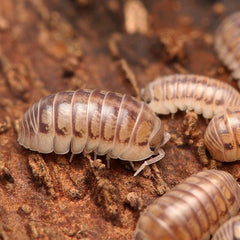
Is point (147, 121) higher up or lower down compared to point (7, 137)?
higher up

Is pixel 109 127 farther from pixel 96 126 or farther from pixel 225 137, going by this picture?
pixel 225 137

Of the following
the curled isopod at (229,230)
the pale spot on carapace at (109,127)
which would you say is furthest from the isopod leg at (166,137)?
the curled isopod at (229,230)

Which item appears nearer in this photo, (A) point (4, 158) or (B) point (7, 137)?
(A) point (4, 158)

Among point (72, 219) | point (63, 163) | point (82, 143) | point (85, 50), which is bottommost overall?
point (72, 219)

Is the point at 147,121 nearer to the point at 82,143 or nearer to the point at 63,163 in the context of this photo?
the point at 82,143

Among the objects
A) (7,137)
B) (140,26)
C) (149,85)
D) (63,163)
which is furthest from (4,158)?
(140,26)

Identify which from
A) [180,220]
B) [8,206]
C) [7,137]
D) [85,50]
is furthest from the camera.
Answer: [85,50]

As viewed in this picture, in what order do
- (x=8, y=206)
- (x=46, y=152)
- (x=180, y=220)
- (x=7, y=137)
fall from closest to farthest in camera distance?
1. (x=180, y=220)
2. (x=8, y=206)
3. (x=46, y=152)
4. (x=7, y=137)
